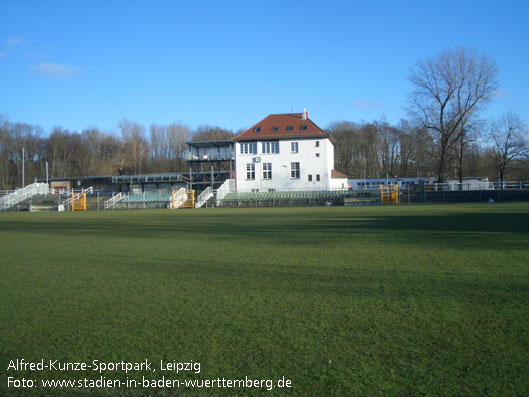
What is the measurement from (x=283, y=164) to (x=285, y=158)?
831 millimetres

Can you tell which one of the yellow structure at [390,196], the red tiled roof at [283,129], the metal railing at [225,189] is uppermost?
the red tiled roof at [283,129]

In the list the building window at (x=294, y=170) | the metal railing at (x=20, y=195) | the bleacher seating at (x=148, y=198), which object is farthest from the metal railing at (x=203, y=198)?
the metal railing at (x=20, y=195)

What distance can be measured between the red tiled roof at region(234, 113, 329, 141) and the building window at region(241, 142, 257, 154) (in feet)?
2.49

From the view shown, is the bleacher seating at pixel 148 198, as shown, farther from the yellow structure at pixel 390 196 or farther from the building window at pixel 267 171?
the yellow structure at pixel 390 196

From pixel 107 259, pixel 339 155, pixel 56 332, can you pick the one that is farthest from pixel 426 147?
pixel 56 332

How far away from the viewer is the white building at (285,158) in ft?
173

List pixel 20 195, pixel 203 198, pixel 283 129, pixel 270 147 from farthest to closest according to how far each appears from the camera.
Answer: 1. pixel 283 129
2. pixel 270 147
3. pixel 20 195
4. pixel 203 198

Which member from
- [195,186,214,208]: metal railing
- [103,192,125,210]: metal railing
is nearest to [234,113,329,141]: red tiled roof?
[195,186,214,208]: metal railing

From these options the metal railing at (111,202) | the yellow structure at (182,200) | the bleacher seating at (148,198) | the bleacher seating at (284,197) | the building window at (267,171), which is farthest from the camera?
the building window at (267,171)

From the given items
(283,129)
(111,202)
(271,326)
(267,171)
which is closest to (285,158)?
(267,171)

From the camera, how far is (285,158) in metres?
53.4

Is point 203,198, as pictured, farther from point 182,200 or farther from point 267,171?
point 267,171

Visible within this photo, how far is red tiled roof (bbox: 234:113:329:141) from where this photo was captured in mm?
52938

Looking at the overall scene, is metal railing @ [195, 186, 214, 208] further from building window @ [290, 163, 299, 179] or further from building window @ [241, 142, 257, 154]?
building window @ [290, 163, 299, 179]
